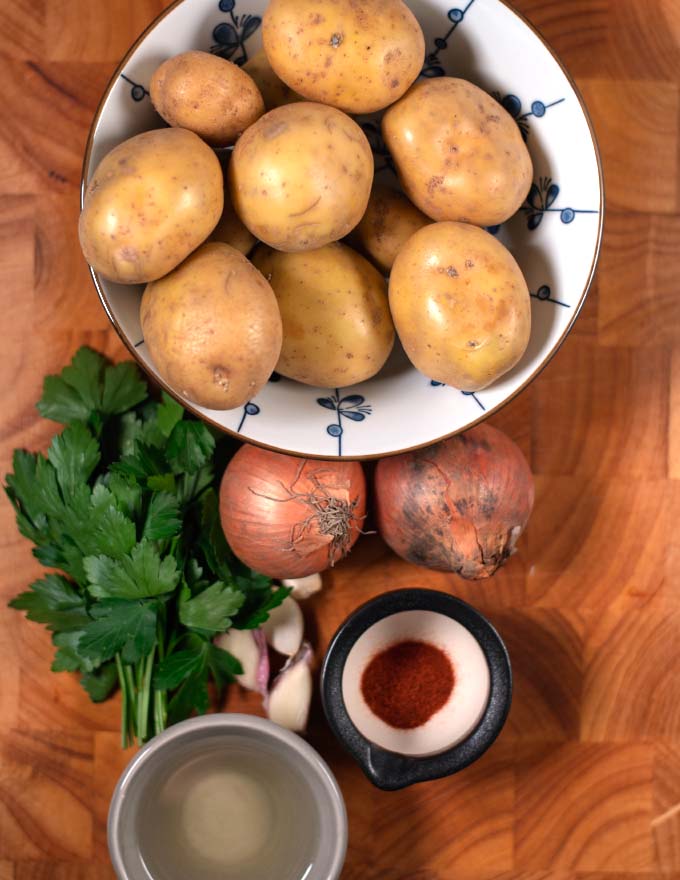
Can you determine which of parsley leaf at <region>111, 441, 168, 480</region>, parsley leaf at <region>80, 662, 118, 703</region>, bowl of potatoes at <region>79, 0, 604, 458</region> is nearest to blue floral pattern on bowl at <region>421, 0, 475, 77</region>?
bowl of potatoes at <region>79, 0, 604, 458</region>

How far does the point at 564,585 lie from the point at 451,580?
121mm

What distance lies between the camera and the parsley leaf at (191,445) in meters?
0.86

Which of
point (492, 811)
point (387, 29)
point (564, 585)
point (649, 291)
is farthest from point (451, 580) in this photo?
point (387, 29)

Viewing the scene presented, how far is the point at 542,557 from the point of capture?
0.96 meters

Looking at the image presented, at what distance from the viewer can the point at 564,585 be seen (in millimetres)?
961

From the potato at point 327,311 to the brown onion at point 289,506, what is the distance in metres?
0.12

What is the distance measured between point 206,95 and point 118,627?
48cm

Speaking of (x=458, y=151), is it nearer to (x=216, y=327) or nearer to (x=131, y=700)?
(x=216, y=327)

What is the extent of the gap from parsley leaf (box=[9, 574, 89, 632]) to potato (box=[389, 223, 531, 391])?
1.43 feet

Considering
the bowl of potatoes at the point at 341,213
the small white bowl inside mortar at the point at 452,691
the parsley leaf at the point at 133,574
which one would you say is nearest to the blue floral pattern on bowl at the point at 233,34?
the bowl of potatoes at the point at 341,213

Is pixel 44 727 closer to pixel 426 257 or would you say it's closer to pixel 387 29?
pixel 426 257

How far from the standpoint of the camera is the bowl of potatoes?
2.16 ft

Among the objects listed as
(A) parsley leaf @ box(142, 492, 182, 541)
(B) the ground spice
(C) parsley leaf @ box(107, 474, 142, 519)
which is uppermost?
(C) parsley leaf @ box(107, 474, 142, 519)

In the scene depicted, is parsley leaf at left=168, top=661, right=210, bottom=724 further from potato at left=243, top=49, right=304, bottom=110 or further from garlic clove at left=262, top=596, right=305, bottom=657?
potato at left=243, top=49, right=304, bottom=110
